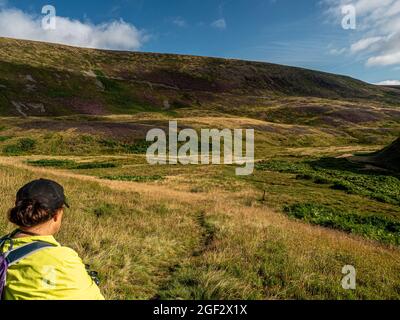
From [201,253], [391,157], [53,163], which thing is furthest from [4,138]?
[201,253]

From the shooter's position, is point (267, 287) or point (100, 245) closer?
point (267, 287)

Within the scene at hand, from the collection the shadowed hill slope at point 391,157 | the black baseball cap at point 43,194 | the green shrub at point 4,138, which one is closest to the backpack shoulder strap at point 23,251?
the black baseball cap at point 43,194

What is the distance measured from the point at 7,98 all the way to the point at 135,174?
7132cm

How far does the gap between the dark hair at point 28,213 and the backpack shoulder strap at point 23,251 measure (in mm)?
273

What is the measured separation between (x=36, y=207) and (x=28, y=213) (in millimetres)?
97

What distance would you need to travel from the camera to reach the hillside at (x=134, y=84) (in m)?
99.6

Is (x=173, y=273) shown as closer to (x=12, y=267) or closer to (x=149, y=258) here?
(x=149, y=258)

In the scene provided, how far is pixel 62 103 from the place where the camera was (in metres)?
98.1

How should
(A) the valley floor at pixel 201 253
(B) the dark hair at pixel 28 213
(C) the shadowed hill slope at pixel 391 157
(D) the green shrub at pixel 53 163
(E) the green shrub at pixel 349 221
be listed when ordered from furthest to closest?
(C) the shadowed hill slope at pixel 391 157, (D) the green shrub at pixel 53 163, (E) the green shrub at pixel 349 221, (A) the valley floor at pixel 201 253, (B) the dark hair at pixel 28 213

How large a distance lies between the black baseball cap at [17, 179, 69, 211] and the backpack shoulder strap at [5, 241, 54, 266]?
0.43m

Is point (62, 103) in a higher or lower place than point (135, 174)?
higher

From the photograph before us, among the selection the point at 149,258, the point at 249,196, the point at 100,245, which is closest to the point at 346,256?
the point at 149,258

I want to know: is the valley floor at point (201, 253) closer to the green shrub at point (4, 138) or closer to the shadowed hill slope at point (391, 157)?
the shadowed hill slope at point (391, 157)

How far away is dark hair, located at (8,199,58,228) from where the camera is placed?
3789 mm
